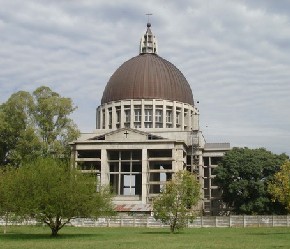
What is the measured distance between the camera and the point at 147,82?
99375 mm

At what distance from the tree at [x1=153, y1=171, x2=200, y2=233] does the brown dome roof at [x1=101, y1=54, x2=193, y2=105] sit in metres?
48.5

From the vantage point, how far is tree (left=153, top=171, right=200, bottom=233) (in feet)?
159

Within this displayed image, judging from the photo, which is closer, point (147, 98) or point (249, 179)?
point (249, 179)

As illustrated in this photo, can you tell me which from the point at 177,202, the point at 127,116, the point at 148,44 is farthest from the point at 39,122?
the point at 148,44

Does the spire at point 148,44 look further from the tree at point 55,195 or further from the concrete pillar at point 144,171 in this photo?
the tree at point 55,195

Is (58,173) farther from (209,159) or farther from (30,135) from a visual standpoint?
(209,159)

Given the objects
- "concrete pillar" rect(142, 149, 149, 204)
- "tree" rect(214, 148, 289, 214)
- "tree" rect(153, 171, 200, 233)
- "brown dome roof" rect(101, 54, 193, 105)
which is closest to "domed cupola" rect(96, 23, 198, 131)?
"brown dome roof" rect(101, 54, 193, 105)

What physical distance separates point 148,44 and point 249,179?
42903 millimetres

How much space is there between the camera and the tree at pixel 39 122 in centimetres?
7544

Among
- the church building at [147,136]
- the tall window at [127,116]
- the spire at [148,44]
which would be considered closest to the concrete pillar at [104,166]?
the church building at [147,136]

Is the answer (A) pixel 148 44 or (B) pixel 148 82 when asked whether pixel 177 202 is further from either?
(A) pixel 148 44

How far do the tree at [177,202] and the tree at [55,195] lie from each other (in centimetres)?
725

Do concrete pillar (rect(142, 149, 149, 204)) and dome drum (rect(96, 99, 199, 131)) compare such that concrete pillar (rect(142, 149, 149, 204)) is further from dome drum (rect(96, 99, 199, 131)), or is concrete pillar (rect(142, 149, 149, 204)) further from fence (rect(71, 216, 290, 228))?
fence (rect(71, 216, 290, 228))

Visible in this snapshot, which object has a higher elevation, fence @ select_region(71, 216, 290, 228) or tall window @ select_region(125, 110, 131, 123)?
tall window @ select_region(125, 110, 131, 123)
